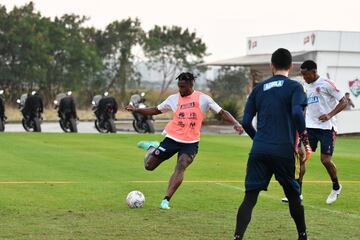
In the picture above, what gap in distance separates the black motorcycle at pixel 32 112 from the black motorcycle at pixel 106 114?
2.49 metres

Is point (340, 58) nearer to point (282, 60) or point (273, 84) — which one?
point (282, 60)

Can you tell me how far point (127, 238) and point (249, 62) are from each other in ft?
106

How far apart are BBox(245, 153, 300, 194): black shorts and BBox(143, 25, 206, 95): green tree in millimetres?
50618

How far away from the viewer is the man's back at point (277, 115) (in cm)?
864

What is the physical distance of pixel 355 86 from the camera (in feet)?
125

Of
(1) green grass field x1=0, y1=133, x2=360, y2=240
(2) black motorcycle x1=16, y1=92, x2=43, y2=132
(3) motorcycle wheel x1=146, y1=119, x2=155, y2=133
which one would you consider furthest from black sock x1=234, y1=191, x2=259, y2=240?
(3) motorcycle wheel x1=146, y1=119, x2=155, y2=133

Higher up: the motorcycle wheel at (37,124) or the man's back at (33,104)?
the man's back at (33,104)

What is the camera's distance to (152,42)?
192 ft

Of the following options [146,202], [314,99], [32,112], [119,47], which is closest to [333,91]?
[314,99]

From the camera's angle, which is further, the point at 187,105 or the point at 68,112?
the point at 68,112

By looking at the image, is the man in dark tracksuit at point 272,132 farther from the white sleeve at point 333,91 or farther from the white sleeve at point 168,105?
the white sleeve at point 333,91

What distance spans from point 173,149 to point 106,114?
23038 millimetres

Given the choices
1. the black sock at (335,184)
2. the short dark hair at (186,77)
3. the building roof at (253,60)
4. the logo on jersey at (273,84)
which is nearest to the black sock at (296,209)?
the logo on jersey at (273,84)

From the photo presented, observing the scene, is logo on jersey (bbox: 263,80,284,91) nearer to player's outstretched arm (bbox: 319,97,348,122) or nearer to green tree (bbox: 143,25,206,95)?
player's outstretched arm (bbox: 319,97,348,122)
